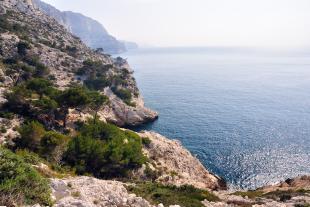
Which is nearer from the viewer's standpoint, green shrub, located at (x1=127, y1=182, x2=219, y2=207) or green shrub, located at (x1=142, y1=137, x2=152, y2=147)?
green shrub, located at (x1=127, y1=182, x2=219, y2=207)

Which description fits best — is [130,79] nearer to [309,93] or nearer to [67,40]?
[67,40]

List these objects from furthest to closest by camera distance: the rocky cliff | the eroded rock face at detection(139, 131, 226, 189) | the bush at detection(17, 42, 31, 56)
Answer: the bush at detection(17, 42, 31, 56), the rocky cliff, the eroded rock face at detection(139, 131, 226, 189)

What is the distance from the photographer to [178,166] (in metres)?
64.9

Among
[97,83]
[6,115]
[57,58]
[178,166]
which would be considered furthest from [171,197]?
[57,58]

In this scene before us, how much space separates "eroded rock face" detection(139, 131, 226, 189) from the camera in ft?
195

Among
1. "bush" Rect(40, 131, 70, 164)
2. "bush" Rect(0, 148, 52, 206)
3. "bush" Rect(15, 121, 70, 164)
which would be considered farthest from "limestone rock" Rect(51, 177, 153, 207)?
"bush" Rect(15, 121, 70, 164)

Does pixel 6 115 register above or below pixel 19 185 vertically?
below

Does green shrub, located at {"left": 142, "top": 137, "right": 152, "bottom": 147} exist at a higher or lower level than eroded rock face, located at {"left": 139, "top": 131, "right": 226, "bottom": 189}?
higher

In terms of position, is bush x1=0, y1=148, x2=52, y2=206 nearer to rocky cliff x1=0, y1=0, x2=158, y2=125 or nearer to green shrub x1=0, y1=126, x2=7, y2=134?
green shrub x1=0, y1=126, x2=7, y2=134

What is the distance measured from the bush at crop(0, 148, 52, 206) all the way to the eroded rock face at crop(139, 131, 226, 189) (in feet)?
125

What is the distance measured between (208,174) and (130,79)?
76.0m

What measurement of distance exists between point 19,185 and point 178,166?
48.3 m

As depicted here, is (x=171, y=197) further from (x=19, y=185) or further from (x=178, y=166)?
(x=178, y=166)

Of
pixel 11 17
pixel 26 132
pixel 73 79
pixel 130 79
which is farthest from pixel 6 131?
pixel 11 17
